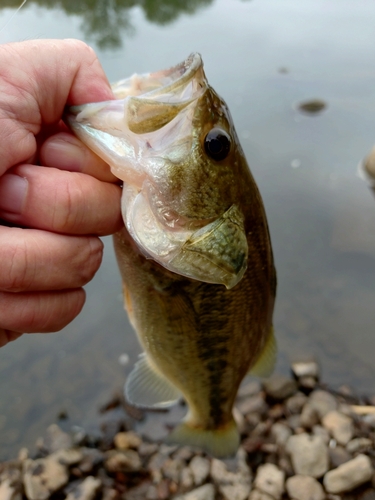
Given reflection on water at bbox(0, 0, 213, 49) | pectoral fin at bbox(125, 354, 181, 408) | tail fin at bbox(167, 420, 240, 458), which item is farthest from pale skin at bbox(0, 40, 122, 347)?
reflection on water at bbox(0, 0, 213, 49)

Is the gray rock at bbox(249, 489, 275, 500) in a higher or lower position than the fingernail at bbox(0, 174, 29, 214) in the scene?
lower

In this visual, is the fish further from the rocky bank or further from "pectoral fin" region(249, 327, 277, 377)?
the rocky bank

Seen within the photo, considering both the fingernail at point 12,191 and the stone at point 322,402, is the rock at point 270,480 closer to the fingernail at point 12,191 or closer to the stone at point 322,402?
the stone at point 322,402

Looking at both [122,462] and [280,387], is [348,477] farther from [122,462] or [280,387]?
[122,462]

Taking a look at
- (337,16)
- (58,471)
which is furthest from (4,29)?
(337,16)

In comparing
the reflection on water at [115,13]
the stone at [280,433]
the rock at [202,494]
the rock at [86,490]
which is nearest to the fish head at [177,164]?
the rock at [202,494]

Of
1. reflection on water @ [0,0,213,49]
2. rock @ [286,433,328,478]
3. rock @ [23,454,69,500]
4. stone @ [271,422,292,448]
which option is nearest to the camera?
rock @ [23,454,69,500]

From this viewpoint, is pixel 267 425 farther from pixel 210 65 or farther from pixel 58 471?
pixel 210 65

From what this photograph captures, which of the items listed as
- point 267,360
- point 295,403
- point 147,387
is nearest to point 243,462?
point 295,403
